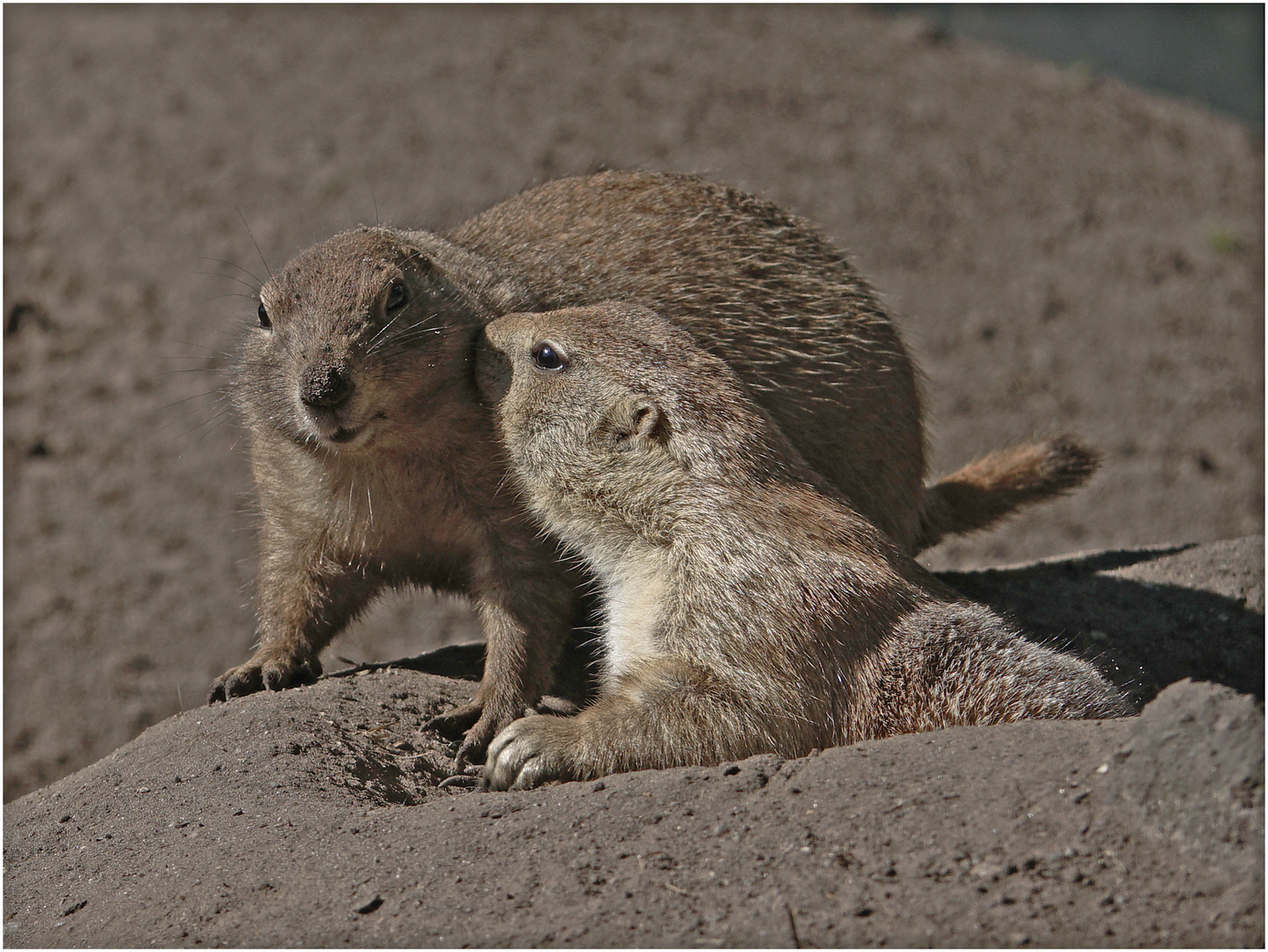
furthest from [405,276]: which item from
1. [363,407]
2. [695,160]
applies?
[695,160]

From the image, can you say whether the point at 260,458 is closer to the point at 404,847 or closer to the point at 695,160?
the point at 404,847

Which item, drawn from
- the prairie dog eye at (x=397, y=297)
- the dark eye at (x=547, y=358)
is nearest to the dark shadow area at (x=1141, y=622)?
the dark eye at (x=547, y=358)

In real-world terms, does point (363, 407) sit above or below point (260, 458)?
above

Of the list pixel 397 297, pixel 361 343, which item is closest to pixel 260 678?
pixel 361 343

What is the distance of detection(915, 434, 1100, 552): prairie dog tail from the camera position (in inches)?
253

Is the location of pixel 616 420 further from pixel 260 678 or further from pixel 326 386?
pixel 260 678

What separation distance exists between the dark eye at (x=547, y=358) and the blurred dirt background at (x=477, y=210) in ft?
17.2

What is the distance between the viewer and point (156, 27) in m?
14.9

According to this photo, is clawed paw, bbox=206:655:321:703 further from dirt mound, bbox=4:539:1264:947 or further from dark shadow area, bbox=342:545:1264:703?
dirt mound, bbox=4:539:1264:947

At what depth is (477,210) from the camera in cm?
1098

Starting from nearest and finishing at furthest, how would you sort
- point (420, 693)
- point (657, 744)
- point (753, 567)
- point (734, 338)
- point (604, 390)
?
1. point (657, 744)
2. point (753, 567)
3. point (604, 390)
4. point (420, 693)
5. point (734, 338)

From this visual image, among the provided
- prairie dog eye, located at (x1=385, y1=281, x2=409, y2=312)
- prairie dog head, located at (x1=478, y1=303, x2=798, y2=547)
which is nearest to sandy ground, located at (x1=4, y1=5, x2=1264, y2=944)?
prairie dog eye, located at (x1=385, y1=281, x2=409, y2=312)

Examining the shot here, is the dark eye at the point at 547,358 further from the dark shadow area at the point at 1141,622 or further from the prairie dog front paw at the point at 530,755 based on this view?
the dark shadow area at the point at 1141,622

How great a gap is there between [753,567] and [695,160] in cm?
957
